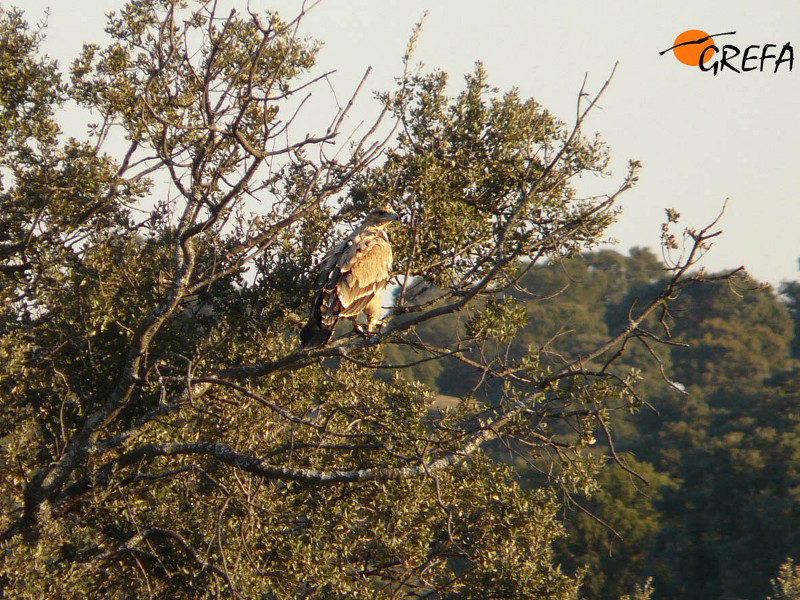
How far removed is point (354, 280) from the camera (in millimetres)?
8312

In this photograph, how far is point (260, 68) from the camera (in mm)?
8953

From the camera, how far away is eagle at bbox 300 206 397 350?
26.6 ft

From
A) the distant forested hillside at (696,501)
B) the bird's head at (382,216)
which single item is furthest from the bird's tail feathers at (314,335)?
the distant forested hillside at (696,501)

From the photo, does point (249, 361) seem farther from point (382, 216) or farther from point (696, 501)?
point (696, 501)

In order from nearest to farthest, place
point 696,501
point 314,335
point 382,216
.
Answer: point 314,335
point 382,216
point 696,501

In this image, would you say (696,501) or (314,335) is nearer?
(314,335)

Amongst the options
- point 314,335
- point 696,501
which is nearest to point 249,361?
point 314,335

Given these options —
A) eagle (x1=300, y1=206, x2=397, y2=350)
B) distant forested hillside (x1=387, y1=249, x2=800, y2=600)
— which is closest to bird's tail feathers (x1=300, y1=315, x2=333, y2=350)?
eagle (x1=300, y1=206, x2=397, y2=350)

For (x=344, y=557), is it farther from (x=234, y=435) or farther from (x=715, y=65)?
(x=715, y=65)

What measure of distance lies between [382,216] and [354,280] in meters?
0.79

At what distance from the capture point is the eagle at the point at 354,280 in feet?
26.6

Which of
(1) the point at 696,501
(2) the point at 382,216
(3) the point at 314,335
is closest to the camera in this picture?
(3) the point at 314,335

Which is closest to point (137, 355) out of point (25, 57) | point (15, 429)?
point (15, 429)

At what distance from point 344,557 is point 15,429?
356 cm
